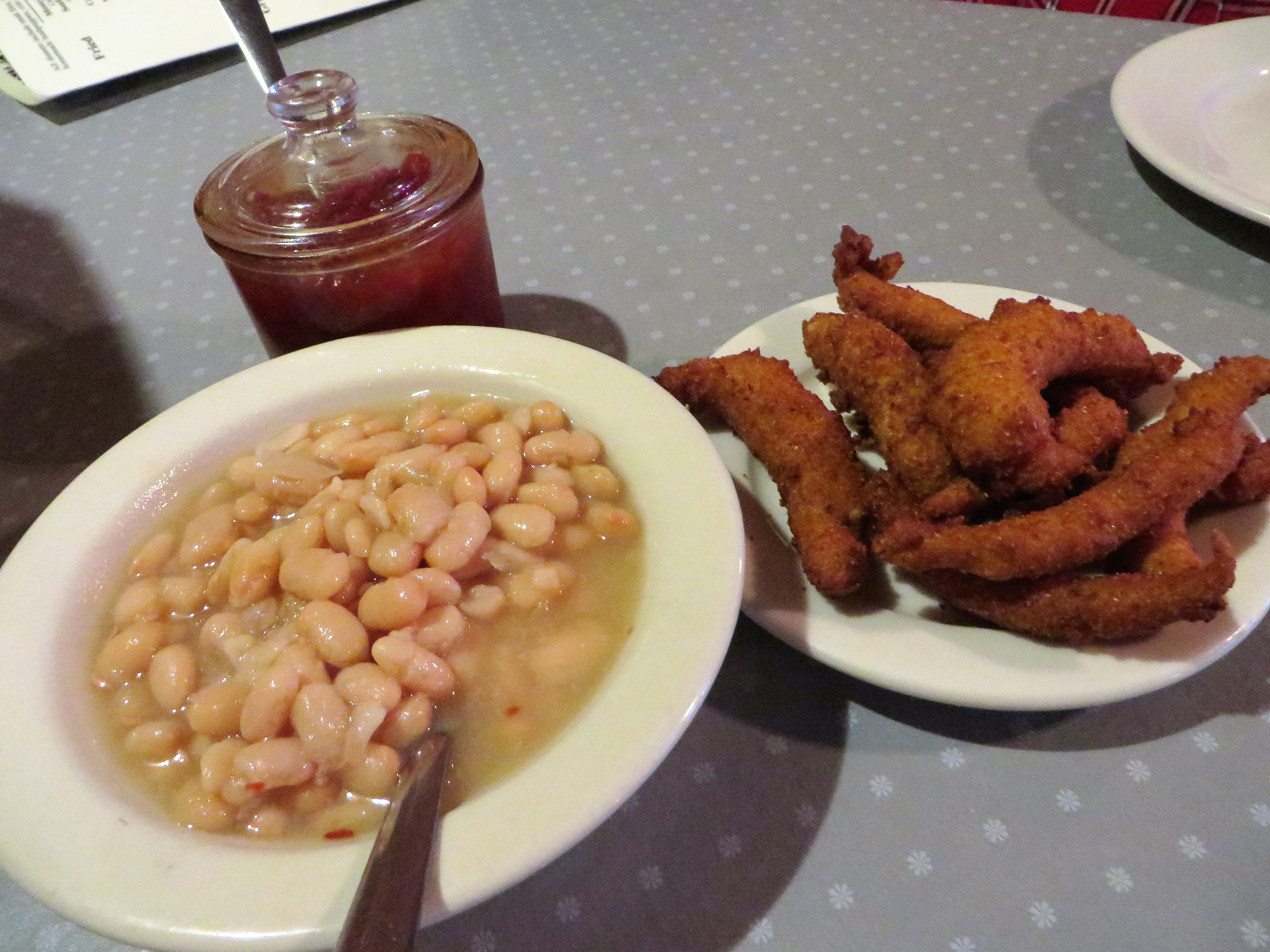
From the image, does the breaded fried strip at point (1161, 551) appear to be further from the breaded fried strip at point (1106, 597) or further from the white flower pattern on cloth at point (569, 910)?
the white flower pattern on cloth at point (569, 910)

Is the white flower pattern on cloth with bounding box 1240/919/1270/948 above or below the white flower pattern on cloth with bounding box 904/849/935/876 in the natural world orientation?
above

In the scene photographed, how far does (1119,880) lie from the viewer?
30.8 inches

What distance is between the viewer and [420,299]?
3.80 ft

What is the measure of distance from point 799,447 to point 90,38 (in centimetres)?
252

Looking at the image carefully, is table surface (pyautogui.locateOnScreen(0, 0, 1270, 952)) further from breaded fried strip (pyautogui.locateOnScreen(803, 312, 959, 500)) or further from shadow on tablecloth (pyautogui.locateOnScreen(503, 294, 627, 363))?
breaded fried strip (pyautogui.locateOnScreen(803, 312, 959, 500))

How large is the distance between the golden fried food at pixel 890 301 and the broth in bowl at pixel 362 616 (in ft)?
1.70

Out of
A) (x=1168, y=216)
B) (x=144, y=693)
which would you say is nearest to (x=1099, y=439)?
(x=1168, y=216)

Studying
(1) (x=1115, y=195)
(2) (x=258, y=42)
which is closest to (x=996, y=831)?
(1) (x=1115, y=195)

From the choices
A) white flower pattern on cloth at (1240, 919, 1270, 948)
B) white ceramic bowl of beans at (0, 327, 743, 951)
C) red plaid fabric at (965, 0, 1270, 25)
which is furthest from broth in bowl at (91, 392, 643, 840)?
red plaid fabric at (965, 0, 1270, 25)

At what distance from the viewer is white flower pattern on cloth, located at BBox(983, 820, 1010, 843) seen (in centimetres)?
82

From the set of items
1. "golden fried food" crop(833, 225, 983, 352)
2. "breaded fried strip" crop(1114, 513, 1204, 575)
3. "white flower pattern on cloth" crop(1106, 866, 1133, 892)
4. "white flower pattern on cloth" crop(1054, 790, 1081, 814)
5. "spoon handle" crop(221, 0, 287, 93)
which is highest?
"spoon handle" crop(221, 0, 287, 93)

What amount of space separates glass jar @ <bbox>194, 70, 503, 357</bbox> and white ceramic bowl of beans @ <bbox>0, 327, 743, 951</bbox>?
3.6 inches

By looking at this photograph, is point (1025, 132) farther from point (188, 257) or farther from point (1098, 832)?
point (188, 257)

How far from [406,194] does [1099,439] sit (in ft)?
3.16
